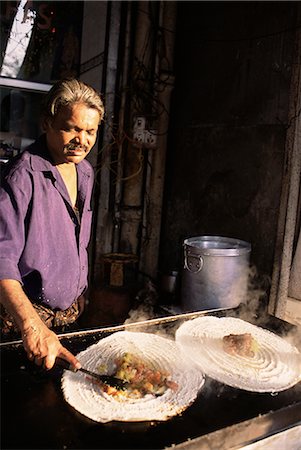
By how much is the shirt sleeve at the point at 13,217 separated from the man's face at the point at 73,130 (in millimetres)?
224

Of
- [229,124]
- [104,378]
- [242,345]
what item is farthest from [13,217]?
[229,124]

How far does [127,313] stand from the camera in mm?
4508

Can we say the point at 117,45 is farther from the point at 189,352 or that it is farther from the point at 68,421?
the point at 68,421

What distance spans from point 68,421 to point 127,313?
2994 millimetres

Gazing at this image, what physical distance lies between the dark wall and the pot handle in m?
0.81

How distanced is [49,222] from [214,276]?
1616 mm

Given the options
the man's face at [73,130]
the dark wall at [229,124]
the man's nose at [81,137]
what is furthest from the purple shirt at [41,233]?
the dark wall at [229,124]

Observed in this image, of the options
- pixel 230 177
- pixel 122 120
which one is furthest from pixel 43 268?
pixel 122 120

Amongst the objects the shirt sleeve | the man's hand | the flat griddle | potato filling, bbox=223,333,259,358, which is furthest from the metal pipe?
the man's hand

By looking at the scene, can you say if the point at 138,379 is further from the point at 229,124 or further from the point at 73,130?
the point at 229,124

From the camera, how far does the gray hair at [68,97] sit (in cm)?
206

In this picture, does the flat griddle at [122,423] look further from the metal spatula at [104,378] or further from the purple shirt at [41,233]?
the purple shirt at [41,233]

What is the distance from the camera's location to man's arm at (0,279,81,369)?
5.60ft

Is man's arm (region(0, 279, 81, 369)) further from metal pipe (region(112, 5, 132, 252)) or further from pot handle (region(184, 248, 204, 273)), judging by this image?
metal pipe (region(112, 5, 132, 252))
